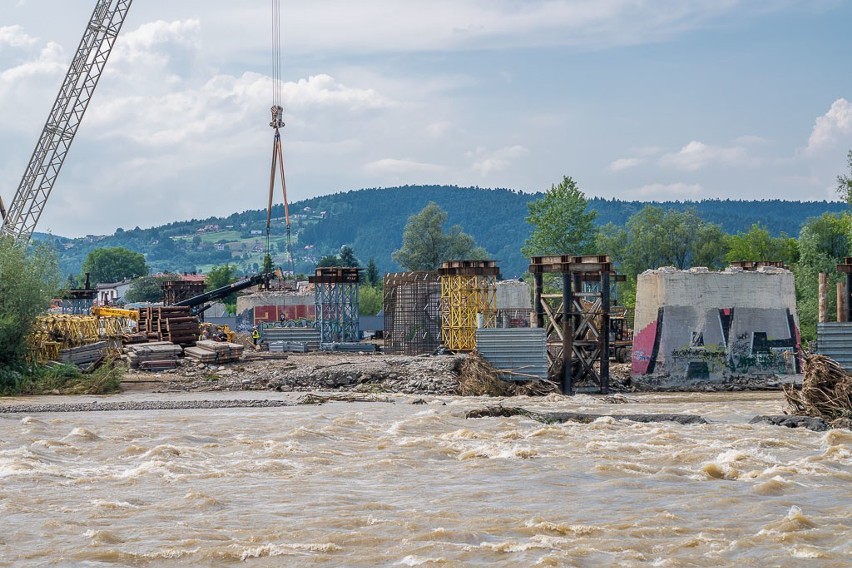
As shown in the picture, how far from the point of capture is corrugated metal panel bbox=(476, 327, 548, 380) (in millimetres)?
37531

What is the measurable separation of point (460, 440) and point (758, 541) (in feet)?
35.3

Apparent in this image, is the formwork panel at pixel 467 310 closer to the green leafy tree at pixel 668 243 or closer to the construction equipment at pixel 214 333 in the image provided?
the construction equipment at pixel 214 333

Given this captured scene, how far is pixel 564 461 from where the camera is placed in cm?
2241

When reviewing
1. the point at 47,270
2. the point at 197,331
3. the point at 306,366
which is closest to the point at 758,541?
the point at 306,366

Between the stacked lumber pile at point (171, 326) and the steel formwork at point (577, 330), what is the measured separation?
17.7 m

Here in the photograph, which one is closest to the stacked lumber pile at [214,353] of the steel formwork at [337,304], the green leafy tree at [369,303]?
the steel formwork at [337,304]

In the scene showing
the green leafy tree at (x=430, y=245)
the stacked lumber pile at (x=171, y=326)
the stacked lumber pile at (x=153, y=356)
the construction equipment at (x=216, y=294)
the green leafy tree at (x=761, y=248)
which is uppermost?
the green leafy tree at (x=430, y=245)

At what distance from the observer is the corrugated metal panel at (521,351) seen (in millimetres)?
37531

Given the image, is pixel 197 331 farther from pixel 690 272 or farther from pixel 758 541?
pixel 758 541

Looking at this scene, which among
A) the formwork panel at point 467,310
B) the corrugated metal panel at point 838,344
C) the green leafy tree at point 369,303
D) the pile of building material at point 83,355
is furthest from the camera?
the green leafy tree at point 369,303

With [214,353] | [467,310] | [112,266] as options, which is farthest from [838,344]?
[112,266]

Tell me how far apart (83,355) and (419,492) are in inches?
1086

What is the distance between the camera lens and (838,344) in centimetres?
3578

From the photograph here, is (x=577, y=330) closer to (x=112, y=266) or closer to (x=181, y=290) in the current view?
(x=181, y=290)
